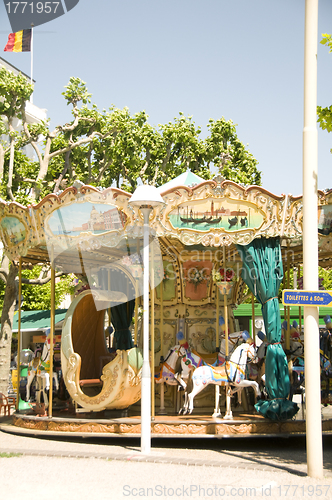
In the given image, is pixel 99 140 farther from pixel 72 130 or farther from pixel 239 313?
pixel 239 313

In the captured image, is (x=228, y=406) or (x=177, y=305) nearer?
(x=228, y=406)

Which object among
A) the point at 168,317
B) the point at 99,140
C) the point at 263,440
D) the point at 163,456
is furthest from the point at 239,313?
the point at 163,456

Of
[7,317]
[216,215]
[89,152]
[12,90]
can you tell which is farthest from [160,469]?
[89,152]

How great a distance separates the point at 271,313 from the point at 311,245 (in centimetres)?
295

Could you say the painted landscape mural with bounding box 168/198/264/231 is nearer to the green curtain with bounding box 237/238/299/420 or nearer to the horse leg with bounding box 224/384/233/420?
the green curtain with bounding box 237/238/299/420

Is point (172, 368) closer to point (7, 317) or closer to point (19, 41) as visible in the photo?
point (7, 317)

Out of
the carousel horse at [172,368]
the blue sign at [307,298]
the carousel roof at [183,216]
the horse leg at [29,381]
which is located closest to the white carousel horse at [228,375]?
the carousel horse at [172,368]

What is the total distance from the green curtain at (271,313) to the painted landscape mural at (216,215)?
493 millimetres

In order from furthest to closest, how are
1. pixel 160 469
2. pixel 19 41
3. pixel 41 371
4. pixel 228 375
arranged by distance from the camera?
pixel 19 41, pixel 41 371, pixel 228 375, pixel 160 469

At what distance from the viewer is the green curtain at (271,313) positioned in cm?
909

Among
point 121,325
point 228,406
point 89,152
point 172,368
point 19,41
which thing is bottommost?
point 228,406

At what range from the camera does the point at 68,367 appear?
1006 centimetres

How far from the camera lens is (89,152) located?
1948 cm

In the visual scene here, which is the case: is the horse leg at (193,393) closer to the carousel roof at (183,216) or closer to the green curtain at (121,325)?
the green curtain at (121,325)
